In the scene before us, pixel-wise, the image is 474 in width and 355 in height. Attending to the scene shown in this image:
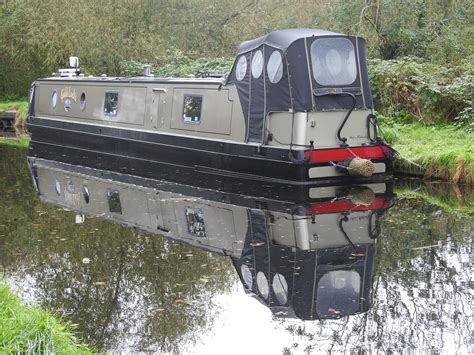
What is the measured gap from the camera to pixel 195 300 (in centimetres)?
732

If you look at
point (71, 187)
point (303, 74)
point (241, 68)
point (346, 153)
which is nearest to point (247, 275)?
point (346, 153)

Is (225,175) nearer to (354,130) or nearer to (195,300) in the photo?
(354,130)

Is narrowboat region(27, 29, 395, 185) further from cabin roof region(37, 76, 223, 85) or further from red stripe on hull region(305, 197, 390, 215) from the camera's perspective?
red stripe on hull region(305, 197, 390, 215)

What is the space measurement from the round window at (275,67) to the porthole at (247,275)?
5020mm

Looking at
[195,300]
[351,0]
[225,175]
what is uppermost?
[351,0]

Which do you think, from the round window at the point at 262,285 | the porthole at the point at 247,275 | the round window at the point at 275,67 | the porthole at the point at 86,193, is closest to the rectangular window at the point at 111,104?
the porthole at the point at 86,193

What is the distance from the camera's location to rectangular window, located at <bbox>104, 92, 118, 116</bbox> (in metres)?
17.9

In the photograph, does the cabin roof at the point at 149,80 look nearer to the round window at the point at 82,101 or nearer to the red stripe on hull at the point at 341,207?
the round window at the point at 82,101

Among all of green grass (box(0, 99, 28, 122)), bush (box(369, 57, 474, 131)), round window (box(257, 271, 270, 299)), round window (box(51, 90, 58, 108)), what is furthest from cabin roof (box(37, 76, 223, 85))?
round window (box(257, 271, 270, 299))

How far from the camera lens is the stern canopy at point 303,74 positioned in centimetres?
1248

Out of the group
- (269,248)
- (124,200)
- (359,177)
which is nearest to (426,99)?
(359,177)

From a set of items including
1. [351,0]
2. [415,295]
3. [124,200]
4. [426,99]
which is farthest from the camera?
[351,0]

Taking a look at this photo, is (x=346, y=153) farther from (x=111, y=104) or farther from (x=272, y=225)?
(x=111, y=104)

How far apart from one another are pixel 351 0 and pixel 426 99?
4.72m
